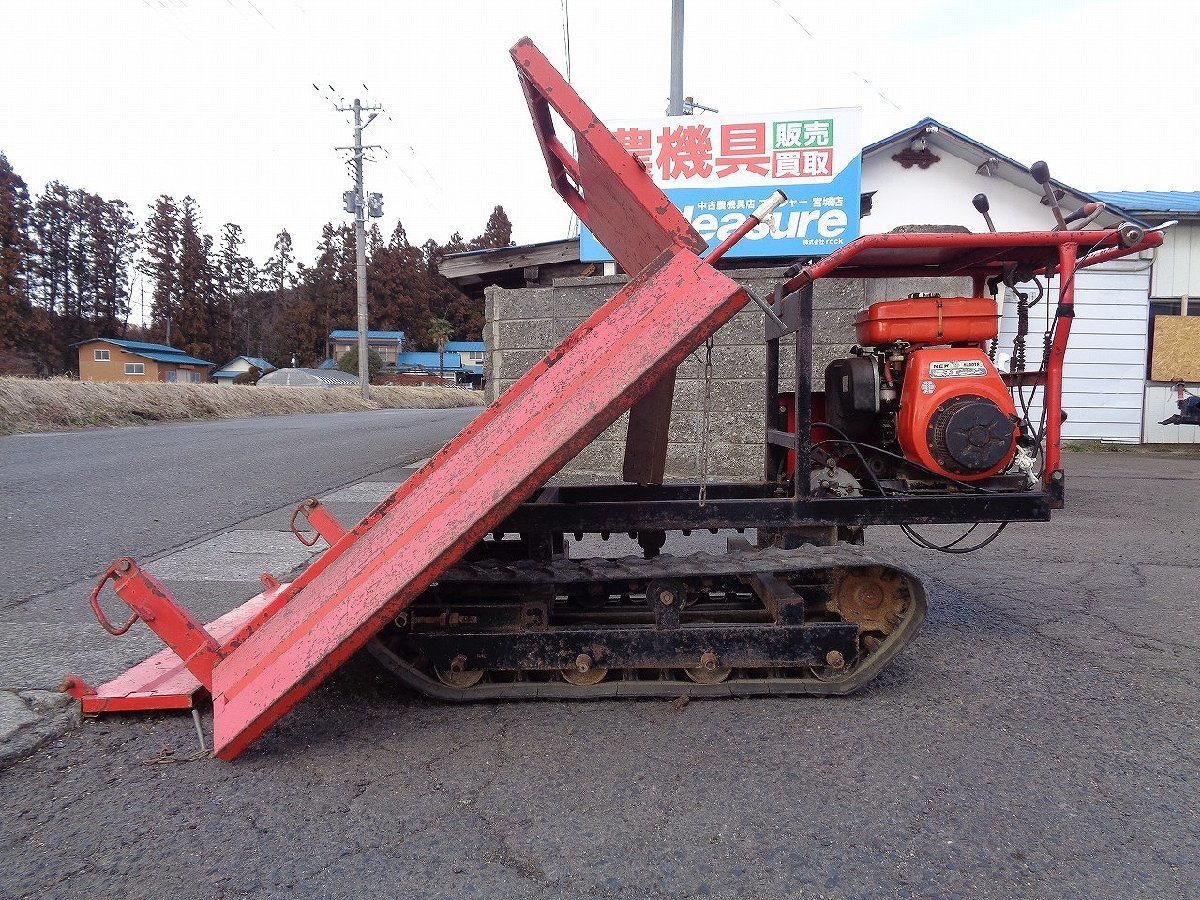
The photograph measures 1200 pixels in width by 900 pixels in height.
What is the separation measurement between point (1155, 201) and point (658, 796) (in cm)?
1700

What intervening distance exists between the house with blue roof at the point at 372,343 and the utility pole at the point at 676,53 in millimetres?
59227

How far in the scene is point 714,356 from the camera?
748 centimetres

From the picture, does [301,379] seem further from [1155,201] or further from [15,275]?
[1155,201]

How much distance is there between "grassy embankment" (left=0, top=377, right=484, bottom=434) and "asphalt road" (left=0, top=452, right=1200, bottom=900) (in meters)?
14.2

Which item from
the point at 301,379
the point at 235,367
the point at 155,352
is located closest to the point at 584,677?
the point at 301,379

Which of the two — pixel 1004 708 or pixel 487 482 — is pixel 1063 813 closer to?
pixel 1004 708

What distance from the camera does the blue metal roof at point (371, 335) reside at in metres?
69.2

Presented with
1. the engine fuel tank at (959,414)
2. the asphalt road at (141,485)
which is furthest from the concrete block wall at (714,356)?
the engine fuel tank at (959,414)

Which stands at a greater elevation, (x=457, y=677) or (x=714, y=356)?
(x=714, y=356)

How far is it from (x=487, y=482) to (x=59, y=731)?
184cm

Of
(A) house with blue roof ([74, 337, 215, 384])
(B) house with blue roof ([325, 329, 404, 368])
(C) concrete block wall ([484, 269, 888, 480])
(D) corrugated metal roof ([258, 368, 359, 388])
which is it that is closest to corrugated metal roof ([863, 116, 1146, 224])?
(C) concrete block wall ([484, 269, 888, 480])

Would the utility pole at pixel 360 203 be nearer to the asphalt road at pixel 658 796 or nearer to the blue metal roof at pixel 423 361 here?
the asphalt road at pixel 658 796

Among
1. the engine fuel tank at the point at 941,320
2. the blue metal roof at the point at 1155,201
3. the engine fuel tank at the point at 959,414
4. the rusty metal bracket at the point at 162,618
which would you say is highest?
the blue metal roof at the point at 1155,201

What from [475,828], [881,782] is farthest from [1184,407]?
[475,828]
